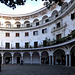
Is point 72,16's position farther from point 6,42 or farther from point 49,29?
point 6,42

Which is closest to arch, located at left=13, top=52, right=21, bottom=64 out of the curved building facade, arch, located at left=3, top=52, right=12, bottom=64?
the curved building facade

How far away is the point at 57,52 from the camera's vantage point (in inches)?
1053

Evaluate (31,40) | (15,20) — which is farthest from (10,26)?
(31,40)

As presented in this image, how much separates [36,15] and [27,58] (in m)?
A: 13.5

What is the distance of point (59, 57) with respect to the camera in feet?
87.9

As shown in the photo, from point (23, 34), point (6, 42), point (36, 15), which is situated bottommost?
point (6, 42)

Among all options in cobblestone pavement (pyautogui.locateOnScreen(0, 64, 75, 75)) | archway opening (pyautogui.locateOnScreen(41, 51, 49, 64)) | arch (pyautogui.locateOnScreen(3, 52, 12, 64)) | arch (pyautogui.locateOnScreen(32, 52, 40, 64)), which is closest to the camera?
cobblestone pavement (pyautogui.locateOnScreen(0, 64, 75, 75))

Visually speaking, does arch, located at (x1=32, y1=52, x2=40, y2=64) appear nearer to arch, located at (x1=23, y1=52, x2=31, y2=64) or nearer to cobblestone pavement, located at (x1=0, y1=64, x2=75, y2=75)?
arch, located at (x1=23, y1=52, x2=31, y2=64)

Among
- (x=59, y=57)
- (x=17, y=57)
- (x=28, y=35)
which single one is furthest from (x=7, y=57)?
(x=59, y=57)

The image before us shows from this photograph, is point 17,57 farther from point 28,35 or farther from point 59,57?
point 59,57

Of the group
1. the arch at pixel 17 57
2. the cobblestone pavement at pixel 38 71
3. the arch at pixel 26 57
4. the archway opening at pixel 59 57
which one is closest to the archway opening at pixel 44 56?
the archway opening at pixel 59 57

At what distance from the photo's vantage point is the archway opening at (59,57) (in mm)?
25578

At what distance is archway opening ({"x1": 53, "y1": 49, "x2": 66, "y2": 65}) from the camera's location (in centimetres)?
2558

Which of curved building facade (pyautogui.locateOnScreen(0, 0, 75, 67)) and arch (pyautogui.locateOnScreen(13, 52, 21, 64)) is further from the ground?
curved building facade (pyautogui.locateOnScreen(0, 0, 75, 67))
